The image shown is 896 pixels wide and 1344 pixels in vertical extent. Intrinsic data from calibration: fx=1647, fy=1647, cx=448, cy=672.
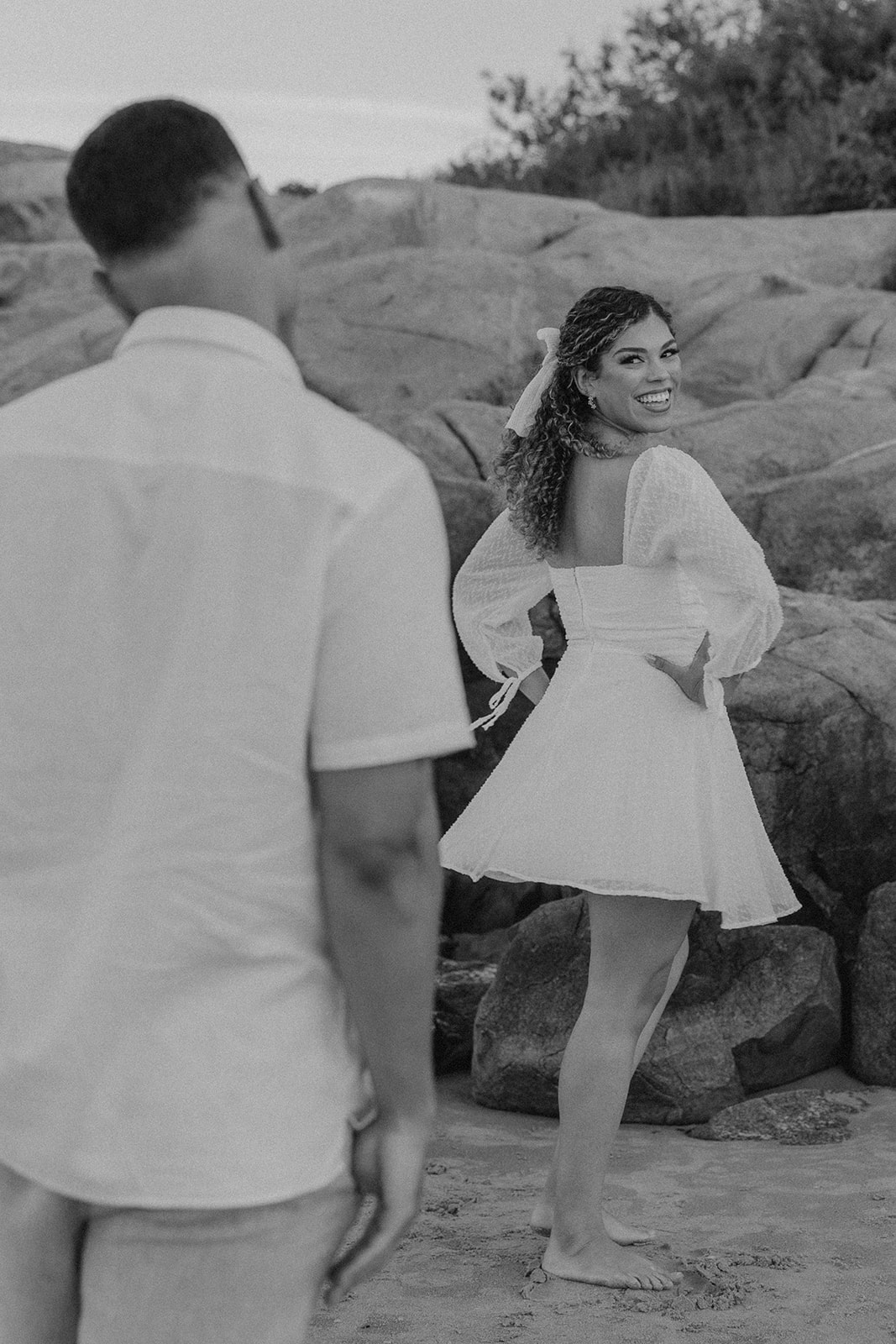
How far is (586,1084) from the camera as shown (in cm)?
361

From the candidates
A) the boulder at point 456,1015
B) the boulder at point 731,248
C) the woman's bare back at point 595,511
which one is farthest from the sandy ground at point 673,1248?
the boulder at point 731,248

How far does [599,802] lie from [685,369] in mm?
8919

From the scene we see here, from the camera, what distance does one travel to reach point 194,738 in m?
1.40

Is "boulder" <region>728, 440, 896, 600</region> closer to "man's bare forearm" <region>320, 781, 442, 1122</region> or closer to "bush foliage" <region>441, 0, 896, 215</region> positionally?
"man's bare forearm" <region>320, 781, 442, 1122</region>

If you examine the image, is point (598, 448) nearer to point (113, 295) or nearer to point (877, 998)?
point (877, 998)

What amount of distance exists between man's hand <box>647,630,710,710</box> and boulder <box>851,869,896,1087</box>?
1673mm

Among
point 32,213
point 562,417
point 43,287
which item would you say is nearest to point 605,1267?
point 562,417

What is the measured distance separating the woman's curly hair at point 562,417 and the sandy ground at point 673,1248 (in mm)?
1668

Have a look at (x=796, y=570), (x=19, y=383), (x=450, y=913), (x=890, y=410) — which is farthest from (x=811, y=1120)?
(x=19, y=383)

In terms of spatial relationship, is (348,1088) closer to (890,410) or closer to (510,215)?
(890,410)

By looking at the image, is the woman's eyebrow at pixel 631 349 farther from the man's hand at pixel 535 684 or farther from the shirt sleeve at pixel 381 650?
the shirt sleeve at pixel 381 650

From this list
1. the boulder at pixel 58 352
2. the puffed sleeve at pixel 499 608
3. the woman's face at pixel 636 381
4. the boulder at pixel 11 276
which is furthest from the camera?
the boulder at pixel 11 276

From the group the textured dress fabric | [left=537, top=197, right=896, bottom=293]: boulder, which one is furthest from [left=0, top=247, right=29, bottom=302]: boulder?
the textured dress fabric

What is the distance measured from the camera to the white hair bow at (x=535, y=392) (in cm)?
401
